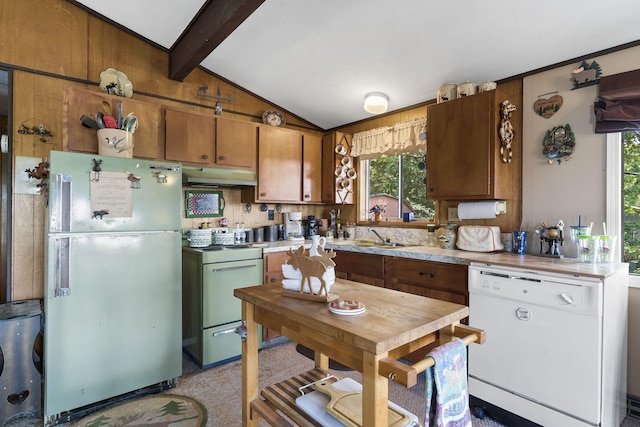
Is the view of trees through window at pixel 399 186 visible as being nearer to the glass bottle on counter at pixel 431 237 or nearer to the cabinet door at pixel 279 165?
the glass bottle on counter at pixel 431 237

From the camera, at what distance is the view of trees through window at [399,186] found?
3.41 meters

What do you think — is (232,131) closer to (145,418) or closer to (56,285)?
(56,285)

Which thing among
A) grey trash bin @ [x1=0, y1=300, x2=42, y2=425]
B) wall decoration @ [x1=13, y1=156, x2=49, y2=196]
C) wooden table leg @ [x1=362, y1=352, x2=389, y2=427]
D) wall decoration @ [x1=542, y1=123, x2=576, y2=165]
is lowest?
grey trash bin @ [x1=0, y1=300, x2=42, y2=425]

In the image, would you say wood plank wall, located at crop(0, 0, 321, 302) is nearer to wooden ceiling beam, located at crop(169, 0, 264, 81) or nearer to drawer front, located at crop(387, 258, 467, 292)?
wooden ceiling beam, located at crop(169, 0, 264, 81)

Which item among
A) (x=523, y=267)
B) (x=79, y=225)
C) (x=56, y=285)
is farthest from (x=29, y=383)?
(x=523, y=267)

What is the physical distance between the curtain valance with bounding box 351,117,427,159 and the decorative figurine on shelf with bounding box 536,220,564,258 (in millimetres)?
1301

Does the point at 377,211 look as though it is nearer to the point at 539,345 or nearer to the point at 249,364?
the point at 539,345

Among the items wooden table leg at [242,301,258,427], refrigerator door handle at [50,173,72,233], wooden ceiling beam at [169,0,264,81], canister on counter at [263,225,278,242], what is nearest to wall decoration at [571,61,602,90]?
wooden ceiling beam at [169,0,264,81]

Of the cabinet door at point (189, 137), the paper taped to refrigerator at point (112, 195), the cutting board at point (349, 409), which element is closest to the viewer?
the cutting board at point (349, 409)

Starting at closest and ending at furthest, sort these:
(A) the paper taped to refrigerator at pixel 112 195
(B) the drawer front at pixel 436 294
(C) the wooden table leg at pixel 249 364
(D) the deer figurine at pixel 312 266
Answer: (D) the deer figurine at pixel 312 266 < (C) the wooden table leg at pixel 249 364 < (A) the paper taped to refrigerator at pixel 112 195 < (B) the drawer front at pixel 436 294

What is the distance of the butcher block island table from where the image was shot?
0.97 meters

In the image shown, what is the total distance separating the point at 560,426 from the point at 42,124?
13.2 ft

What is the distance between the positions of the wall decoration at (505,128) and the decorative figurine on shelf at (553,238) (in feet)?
1.95

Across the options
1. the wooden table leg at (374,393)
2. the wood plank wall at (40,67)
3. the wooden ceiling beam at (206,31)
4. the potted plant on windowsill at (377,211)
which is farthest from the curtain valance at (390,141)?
the wooden table leg at (374,393)
